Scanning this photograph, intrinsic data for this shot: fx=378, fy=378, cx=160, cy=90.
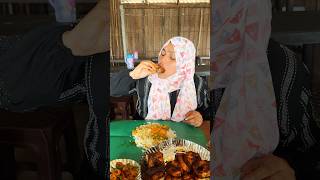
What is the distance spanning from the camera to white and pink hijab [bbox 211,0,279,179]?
85 centimetres

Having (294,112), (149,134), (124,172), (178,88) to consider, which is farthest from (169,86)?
(294,112)

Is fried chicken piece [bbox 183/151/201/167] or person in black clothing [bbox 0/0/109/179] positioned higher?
person in black clothing [bbox 0/0/109/179]

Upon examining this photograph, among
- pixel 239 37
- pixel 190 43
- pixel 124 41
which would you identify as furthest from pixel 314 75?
pixel 124 41

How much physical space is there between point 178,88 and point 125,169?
23 centimetres

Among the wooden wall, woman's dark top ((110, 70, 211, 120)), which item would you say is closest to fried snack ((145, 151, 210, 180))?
woman's dark top ((110, 70, 211, 120))

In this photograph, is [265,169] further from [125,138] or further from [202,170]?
[125,138]

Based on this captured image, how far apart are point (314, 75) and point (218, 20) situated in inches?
12.6

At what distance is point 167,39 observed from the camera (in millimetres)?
839

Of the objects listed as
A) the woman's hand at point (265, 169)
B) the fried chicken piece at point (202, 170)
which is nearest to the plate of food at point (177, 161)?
the fried chicken piece at point (202, 170)

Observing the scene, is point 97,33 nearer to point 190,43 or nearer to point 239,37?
point 190,43

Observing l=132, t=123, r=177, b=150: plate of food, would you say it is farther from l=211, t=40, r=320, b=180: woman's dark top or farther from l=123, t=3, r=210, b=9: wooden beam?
l=123, t=3, r=210, b=9: wooden beam

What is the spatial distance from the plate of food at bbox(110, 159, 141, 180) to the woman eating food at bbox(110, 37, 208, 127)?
0.37ft

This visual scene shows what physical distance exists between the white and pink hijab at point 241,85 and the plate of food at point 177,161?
4 centimetres

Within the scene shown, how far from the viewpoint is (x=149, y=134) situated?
913 millimetres
